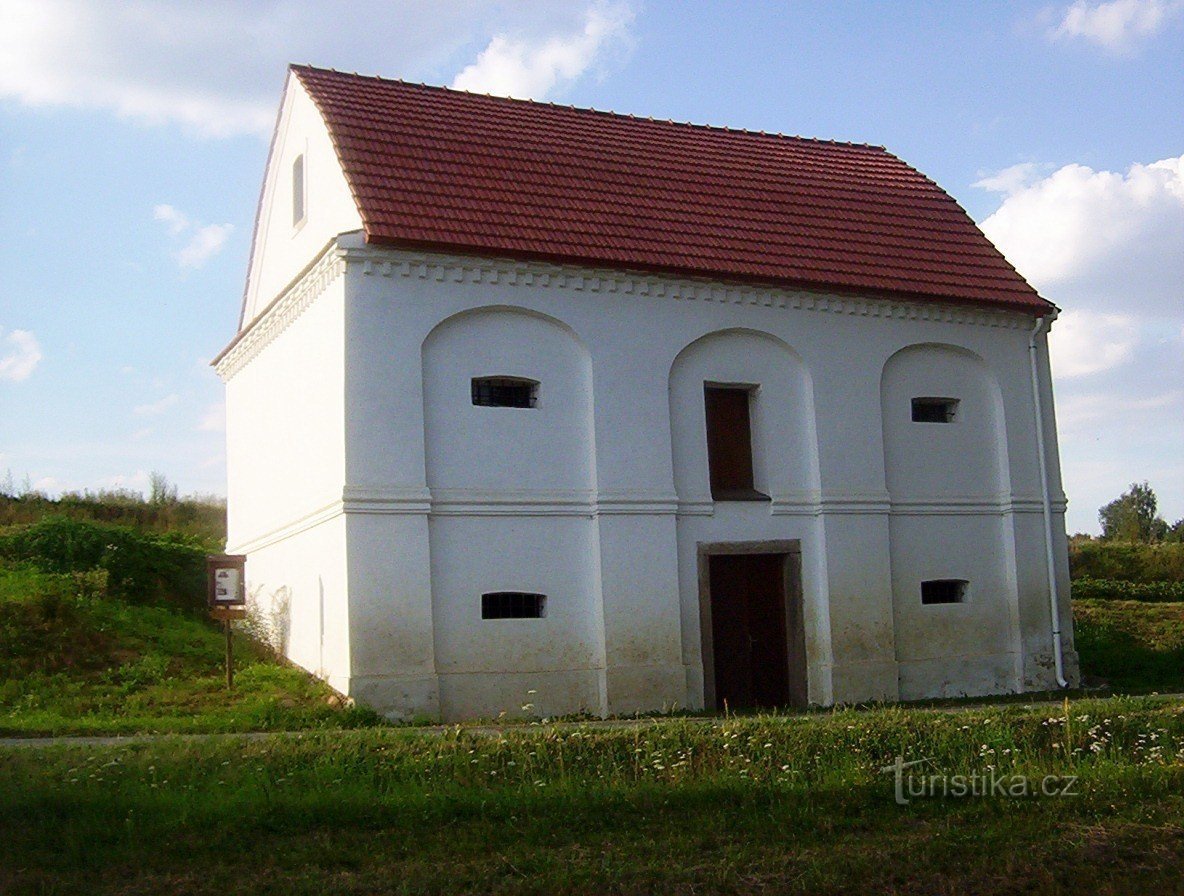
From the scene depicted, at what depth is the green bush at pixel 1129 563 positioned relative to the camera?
34.1 metres

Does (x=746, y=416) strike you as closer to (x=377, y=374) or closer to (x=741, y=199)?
(x=741, y=199)

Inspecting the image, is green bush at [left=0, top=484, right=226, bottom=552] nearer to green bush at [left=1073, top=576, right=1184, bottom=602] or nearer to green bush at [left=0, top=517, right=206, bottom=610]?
green bush at [left=0, top=517, right=206, bottom=610]

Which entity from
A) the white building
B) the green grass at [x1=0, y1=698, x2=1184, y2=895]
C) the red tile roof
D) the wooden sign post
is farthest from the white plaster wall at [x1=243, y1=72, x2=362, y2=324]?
the green grass at [x1=0, y1=698, x2=1184, y2=895]

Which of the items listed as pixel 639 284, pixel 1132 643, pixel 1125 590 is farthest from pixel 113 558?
pixel 1125 590

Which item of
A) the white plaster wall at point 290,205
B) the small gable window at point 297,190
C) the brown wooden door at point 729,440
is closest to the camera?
the white plaster wall at point 290,205

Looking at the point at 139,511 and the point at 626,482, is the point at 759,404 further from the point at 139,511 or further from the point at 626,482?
the point at 139,511

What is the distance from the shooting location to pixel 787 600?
1848 cm

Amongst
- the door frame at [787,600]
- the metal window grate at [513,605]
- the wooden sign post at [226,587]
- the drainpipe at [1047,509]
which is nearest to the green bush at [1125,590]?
the drainpipe at [1047,509]

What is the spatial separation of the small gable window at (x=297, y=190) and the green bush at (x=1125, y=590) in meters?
20.9

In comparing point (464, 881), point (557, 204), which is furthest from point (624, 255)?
point (464, 881)

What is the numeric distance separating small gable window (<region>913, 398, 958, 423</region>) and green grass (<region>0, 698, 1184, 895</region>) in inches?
330

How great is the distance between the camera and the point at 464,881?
8.12 metres

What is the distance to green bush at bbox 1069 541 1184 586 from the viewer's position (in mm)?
34094

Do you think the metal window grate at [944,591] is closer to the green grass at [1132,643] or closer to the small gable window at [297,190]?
the green grass at [1132,643]
